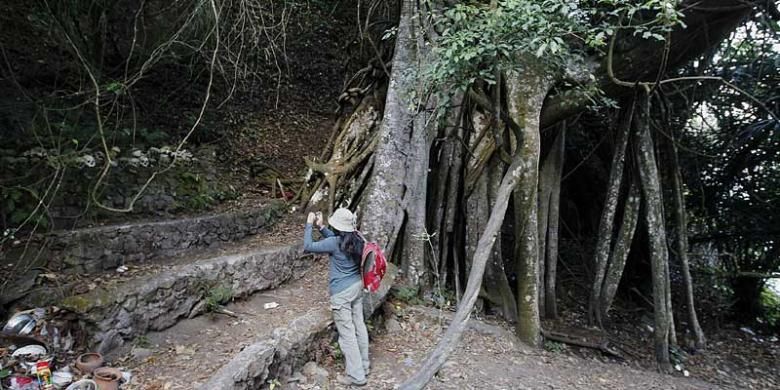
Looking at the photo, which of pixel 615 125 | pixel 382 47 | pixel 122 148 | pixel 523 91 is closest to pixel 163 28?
pixel 122 148

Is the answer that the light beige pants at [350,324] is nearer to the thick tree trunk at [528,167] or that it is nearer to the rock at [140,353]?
the rock at [140,353]

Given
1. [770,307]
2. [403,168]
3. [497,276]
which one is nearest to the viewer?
[403,168]

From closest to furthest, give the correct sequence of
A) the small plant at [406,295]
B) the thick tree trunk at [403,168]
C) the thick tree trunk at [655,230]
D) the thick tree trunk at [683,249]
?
the small plant at [406,295], the thick tree trunk at [403,168], the thick tree trunk at [655,230], the thick tree trunk at [683,249]

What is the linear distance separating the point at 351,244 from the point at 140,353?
1.77m

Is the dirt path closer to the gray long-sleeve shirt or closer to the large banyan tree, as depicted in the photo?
the large banyan tree

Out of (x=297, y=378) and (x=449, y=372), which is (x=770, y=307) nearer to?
(x=449, y=372)

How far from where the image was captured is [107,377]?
301cm

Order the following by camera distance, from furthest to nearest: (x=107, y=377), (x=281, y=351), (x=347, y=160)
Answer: (x=347, y=160), (x=281, y=351), (x=107, y=377)

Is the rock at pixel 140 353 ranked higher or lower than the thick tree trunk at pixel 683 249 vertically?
lower

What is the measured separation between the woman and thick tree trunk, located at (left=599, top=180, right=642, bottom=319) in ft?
12.5

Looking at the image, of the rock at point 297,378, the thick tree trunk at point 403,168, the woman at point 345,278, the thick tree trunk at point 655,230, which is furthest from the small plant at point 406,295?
the thick tree trunk at point 655,230

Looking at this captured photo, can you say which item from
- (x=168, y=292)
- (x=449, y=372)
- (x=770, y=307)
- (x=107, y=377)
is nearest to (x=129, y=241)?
(x=168, y=292)

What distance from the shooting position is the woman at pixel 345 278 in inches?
133

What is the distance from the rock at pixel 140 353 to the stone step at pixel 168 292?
4.2 inches
